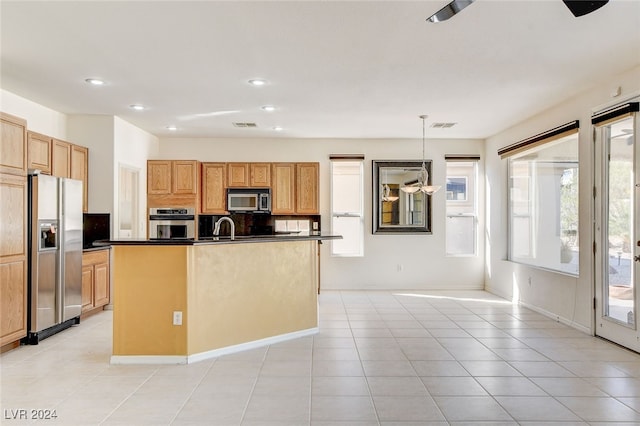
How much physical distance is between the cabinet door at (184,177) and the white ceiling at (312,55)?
51.3 inches

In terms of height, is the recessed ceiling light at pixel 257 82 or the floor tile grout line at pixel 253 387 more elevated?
the recessed ceiling light at pixel 257 82

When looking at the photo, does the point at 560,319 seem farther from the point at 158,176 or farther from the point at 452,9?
the point at 158,176

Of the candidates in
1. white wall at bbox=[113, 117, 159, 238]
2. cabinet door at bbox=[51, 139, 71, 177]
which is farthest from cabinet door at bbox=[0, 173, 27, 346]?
white wall at bbox=[113, 117, 159, 238]

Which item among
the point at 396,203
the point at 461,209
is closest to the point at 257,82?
the point at 396,203

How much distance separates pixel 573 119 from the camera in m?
4.96

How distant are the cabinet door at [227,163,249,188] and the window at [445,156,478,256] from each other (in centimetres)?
347

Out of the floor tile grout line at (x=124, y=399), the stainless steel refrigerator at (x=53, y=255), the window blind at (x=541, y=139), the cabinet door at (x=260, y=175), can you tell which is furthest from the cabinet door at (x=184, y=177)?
the window blind at (x=541, y=139)

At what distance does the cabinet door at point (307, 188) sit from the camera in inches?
286

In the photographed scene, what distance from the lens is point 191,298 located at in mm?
3770

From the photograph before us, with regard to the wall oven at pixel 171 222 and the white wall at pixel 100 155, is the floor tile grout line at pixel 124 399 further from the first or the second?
the wall oven at pixel 171 222

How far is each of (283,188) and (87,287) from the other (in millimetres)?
3228

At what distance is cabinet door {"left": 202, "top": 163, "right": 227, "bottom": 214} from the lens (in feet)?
23.5

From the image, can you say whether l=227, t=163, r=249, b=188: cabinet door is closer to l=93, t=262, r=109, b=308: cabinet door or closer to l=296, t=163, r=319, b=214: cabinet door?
l=296, t=163, r=319, b=214: cabinet door

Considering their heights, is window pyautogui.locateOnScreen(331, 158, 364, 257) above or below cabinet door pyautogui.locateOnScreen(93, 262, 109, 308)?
above
